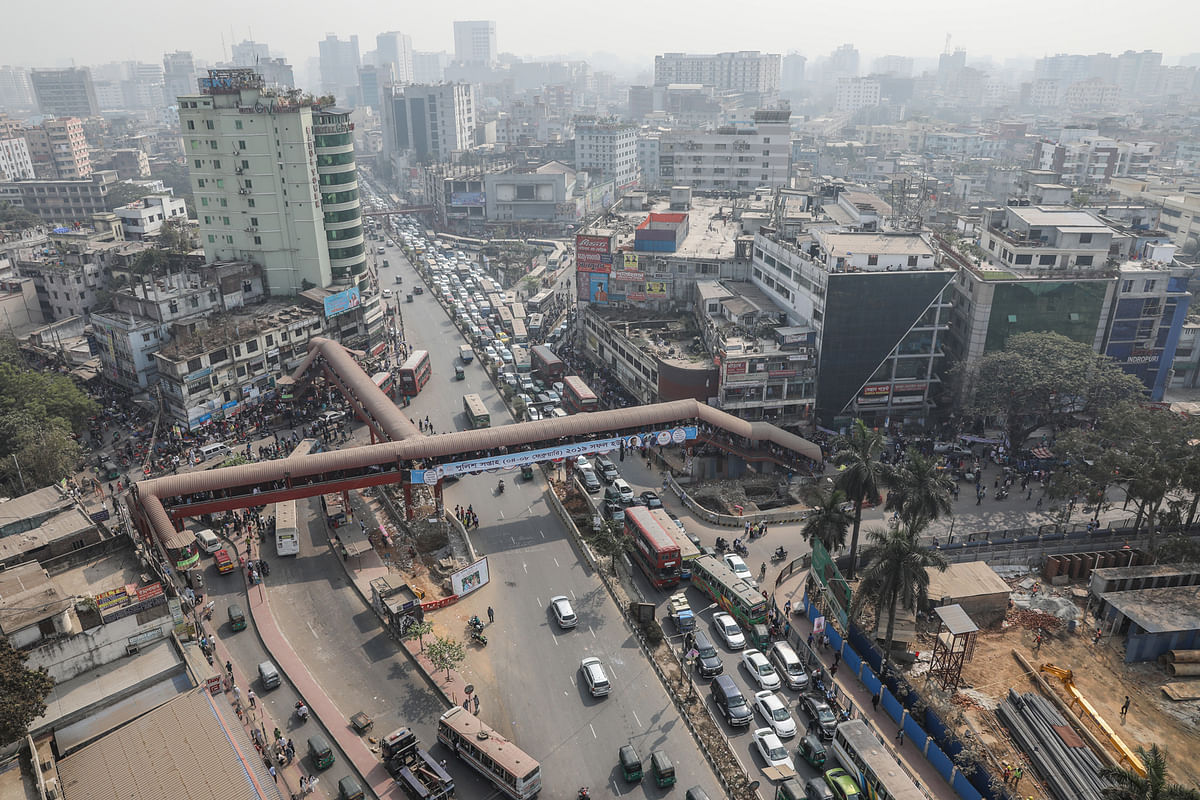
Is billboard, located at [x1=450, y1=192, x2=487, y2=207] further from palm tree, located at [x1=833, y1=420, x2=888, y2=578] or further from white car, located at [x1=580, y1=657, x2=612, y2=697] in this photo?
white car, located at [x1=580, y1=657, x2=612, y2=697]

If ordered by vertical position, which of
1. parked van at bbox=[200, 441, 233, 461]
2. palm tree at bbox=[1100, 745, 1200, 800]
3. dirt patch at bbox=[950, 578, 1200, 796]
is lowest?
dirt patch at bbox=[950, 578, 1200, 796]

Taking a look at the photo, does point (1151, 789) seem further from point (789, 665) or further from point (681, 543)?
point (681, 543)

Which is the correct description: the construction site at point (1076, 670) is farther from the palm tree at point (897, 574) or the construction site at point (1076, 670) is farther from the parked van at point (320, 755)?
Result: the parked van at point (320, 755)

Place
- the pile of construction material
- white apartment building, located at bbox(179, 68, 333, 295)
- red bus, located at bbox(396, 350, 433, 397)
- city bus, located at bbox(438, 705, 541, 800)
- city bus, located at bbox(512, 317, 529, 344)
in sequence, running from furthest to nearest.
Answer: city bus, located at bbox(512, 317, 529, 344), white apartment building, located at bbox(179, 68, 333, 295), red bus, located at bbox(396, 350, 433, 397), the pile of construction material, city bus, located at bbox(438, 705, 541, 800)

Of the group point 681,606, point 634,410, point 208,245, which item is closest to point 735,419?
point 634,410

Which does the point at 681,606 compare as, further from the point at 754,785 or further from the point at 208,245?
the point at 208,245

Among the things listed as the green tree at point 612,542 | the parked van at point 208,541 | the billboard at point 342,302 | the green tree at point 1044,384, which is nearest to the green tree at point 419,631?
the green tree at point 612,542

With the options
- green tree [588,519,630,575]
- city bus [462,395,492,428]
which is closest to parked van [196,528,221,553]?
city bus [462,395,492,428]
